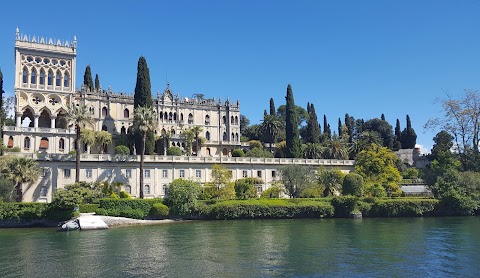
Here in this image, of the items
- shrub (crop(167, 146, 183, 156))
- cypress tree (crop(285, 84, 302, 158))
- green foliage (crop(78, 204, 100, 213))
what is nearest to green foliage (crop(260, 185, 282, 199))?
cypress tree (crop(285, 84, 302, 158))

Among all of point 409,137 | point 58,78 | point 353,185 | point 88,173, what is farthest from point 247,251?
point 409,137

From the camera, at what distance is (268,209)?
2218 inches

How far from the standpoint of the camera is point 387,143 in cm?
11638

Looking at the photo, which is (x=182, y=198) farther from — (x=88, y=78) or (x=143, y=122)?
(x=88, y=78)

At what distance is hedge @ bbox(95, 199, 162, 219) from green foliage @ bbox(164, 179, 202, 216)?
8.98ft

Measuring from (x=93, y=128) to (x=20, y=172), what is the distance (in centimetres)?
2461

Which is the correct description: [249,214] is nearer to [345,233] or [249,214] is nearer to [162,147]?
[345,233]

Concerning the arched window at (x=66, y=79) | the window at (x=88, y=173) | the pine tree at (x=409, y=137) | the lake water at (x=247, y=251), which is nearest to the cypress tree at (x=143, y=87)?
the arched window at (x=66, y=79)

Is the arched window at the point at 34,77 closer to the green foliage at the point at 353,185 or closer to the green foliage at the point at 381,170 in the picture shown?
the green foliage at the point at 353,185

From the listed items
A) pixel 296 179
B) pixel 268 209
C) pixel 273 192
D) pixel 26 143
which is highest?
pixel 26 143

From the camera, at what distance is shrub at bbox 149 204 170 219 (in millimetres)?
53812

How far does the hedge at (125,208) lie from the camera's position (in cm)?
5119

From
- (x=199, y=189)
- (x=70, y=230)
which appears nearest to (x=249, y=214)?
(x=199, y=189)

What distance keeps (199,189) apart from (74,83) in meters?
32.1
